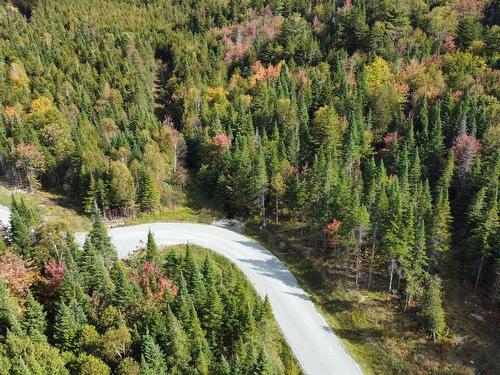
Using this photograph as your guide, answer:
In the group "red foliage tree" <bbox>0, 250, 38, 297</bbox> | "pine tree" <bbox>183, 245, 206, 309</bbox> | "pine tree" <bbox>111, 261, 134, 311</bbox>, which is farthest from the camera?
"pine tree" <bbox>183, 245, 206, 309</bbox>

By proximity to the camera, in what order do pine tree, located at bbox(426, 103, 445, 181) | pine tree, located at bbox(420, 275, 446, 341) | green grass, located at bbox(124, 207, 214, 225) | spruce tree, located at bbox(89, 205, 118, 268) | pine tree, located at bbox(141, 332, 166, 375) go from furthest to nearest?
1. pine tree, located at bbox(426, 103, 445, 181)
2. green grass, located at bbox(124, 207, 214, 225)
3. spruce tree, located at bbox(89, 205, 118, 268)
4. pine tree, located at bbox(420, 275, 446, 341)
5. pine tree, located at bbox(141, 332, 166, 375)

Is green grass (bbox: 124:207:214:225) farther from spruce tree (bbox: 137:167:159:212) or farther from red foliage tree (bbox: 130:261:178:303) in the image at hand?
red foliage tree (bbox: 130:261:178:303)

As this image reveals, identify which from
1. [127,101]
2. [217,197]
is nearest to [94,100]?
[127,101]

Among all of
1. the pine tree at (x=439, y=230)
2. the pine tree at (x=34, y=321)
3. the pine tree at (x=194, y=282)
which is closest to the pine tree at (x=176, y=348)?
the pine tree at (x=194, y=282)

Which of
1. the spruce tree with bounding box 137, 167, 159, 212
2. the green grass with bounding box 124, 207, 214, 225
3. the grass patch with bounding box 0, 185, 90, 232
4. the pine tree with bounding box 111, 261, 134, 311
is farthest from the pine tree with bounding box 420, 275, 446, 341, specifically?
the grass patch with bounding box 0, 185, 90, 232

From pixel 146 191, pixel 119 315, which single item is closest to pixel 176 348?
pixel 119 315

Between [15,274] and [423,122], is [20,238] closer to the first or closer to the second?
[15,274]

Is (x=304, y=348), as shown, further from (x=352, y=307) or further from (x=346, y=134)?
(x=346, y=134)
